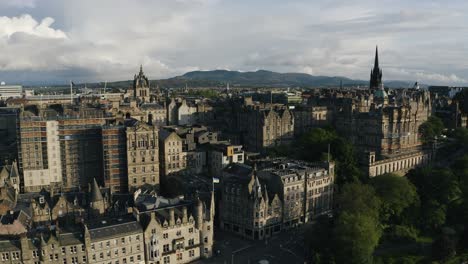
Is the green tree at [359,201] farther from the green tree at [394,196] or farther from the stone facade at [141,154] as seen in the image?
the stone facade at [141,154]

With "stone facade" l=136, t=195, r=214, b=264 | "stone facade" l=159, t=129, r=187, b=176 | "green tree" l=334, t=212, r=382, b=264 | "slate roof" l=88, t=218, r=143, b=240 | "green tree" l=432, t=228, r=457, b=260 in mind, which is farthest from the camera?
"stone facade" l=159, t=129, r=187, b=176

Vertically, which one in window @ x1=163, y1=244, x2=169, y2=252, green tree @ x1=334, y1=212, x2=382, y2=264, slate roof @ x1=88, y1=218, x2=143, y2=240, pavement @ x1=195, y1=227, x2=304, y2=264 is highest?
slate roof @ x1=88, y1=218, x2=143, y2=240

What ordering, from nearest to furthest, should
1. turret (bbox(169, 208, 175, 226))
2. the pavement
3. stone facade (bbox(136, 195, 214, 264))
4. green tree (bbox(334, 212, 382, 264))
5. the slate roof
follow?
the slate roof < green tree (bbox(334, 212, 382, 264)) < stone facade (bbox(136, 195, 214, 264)) < turret (bbox(169, 208, 175, 226)) < the pavement

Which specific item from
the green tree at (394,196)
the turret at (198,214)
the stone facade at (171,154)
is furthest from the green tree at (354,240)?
the stone facade at (171,154)

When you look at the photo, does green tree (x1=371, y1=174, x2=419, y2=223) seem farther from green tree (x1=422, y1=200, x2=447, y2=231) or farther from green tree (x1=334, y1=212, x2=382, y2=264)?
green tree (x1=334, y1=212, x2=382, y2=264)

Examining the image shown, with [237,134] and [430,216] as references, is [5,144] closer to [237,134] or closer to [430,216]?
[237,134]

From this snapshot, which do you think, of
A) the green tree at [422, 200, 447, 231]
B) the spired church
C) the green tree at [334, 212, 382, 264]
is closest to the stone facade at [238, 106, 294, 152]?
the spired church
